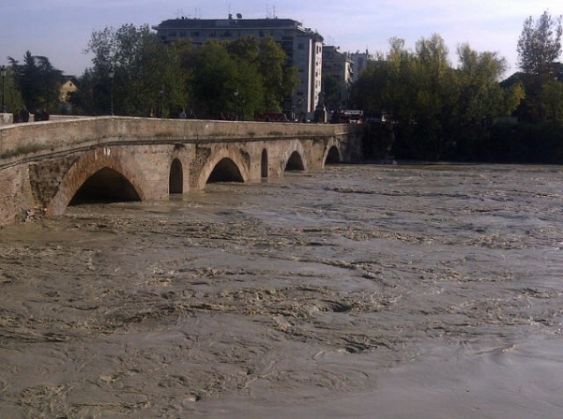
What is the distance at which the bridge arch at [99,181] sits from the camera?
15.6 meters

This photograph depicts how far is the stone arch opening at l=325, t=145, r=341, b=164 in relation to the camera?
4528 centimetres

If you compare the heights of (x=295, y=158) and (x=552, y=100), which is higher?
(x=552, y=100)

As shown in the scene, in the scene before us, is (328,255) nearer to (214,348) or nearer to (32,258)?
(32,258)

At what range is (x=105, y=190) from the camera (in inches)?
765

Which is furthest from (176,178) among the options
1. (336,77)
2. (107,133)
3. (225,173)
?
(336,77)

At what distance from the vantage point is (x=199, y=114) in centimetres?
5450

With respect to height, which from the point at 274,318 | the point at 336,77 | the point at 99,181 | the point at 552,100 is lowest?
the point at 274,318

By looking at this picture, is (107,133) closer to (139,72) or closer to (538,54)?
(139,72)

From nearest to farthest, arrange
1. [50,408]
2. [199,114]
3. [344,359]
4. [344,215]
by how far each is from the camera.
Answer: [50,408] → [344,359] → [344,215] → [199,114]

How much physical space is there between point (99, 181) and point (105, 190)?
1.04ft

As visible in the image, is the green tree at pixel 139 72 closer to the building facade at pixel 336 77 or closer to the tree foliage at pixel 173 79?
the tree foliage at pixel 173 79

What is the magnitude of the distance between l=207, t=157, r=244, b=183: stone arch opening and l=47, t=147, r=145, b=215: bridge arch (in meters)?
8.03

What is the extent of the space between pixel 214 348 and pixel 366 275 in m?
4.26

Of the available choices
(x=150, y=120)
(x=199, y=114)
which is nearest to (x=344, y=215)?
(x=150, y=120)
